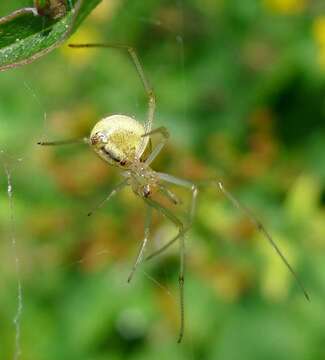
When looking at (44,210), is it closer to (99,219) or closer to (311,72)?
(99,219)

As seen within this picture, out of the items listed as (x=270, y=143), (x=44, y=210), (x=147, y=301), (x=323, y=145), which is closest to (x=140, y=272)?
(x=147, y=301)

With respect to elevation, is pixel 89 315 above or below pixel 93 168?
below

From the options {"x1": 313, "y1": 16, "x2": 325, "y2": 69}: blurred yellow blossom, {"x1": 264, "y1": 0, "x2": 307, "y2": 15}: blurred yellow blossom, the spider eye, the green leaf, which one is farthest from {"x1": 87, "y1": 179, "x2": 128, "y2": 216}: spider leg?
{"x1": 264, "y1": 0, "x2": 307, "y2": 15}: blurred yellow blossom

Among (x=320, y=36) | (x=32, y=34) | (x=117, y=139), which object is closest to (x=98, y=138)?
(x=117, y=139)

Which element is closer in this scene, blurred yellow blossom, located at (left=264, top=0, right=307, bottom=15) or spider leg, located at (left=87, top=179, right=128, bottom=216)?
spider leg, located at (left=87, top=179, right=128, bottom=216)

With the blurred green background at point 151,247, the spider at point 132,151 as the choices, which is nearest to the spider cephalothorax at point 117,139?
the spider at point 132,151

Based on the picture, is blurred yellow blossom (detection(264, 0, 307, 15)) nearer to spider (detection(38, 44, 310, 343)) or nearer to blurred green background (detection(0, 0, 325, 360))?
blurred green background (detection(0, 0, 325, 360))
